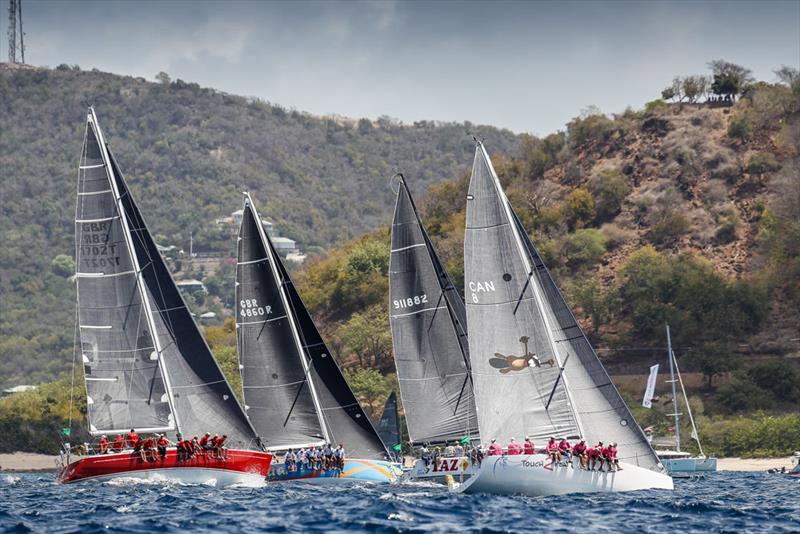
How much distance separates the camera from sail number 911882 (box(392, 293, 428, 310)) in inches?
1934

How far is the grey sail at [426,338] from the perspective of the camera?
1918 inches

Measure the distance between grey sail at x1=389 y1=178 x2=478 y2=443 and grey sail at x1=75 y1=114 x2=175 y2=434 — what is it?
9.14 m

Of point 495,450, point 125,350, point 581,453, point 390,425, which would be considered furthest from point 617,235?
point 581,453

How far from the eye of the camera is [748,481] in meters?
54.0

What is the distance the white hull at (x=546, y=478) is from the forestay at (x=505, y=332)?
70.3 inches

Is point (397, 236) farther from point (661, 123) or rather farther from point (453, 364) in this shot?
point (661, 123)

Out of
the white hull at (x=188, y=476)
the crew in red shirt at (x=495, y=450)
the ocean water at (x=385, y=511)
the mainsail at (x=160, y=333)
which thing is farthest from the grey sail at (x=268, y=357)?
the crew in red shirt at (x=495, y=450)

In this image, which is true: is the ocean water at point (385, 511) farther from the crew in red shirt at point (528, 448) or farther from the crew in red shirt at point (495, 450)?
the crew in red shirt at point (528, 448)

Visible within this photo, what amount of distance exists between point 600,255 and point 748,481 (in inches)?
2098

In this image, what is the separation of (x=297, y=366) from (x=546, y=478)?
16.2 meters

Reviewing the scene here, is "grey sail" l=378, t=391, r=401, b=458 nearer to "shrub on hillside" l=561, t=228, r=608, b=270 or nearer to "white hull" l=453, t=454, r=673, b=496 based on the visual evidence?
"white hull" l=453, t=454, r=673, b=496

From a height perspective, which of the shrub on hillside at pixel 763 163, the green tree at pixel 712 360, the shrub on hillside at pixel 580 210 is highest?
the shrub on hillside at pixel 763 163

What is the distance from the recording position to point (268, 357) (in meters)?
52.5

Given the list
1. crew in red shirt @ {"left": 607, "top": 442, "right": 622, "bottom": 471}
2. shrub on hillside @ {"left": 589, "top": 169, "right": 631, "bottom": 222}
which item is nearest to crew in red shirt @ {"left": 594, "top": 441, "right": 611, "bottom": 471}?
crew in red shirt @ {"left": 607, "top": 442, "right": 622, "bottom": 471}
